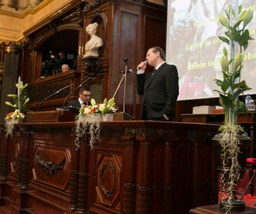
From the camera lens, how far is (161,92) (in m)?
3.18

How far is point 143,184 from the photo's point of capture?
7.43 ft

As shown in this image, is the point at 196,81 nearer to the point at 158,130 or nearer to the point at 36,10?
the point at 158,130

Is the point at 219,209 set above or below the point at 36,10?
below

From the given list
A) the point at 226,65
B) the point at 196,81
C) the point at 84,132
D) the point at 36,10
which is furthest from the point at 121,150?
the point at 36,10

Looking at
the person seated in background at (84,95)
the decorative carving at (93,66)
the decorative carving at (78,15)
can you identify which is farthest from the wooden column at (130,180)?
the decorative carving at (78,15)

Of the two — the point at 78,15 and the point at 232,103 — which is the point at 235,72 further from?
the point at 78,15

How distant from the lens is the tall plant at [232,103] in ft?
6.03

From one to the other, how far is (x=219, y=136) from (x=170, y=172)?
571 mm

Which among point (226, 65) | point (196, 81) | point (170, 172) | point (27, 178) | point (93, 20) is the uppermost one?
point (93, 20)

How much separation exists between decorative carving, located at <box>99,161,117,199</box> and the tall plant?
919mm

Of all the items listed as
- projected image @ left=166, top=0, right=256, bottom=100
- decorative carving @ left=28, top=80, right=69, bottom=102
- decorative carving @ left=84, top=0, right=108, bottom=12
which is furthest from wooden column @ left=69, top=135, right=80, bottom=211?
decorative carving @ left=28, top=80, right=69, bottom=102

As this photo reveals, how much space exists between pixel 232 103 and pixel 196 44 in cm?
326

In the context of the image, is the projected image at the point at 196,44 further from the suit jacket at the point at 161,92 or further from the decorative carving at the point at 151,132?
the decorative carving at the point at 151,132

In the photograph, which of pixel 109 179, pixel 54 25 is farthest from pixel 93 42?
pixel 109 179
